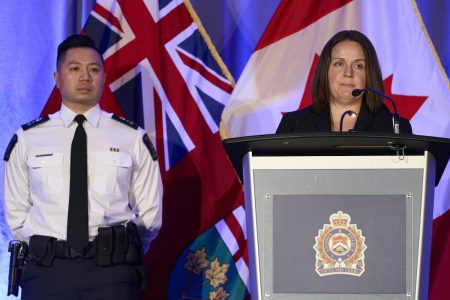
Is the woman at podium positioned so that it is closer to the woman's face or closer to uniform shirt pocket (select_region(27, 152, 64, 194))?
the woman's face

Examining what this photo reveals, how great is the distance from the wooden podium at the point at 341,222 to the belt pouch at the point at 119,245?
1075mm

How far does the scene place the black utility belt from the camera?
7.79ft

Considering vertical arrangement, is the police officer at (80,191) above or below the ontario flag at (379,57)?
below

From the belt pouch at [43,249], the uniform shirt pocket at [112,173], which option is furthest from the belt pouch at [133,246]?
the belt pouch at [43,249]

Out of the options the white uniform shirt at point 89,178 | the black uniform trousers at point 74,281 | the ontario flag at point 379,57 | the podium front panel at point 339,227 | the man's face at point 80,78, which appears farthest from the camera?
the ontario flag at point 379,57

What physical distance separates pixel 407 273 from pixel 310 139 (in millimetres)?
316

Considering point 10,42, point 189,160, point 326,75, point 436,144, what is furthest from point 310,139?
point 10,42

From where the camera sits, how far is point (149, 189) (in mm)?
2654

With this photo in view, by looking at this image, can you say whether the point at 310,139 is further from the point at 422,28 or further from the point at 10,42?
the point at 10,42

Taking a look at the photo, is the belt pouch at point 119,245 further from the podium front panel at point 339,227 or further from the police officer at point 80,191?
the podium front panel at point 339,227

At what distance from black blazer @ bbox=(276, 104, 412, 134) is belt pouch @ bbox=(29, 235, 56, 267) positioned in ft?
2.78

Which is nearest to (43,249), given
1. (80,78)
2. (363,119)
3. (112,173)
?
(112,173)

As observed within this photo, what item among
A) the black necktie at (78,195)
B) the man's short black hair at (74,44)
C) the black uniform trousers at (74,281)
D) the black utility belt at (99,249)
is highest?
the man's short black hair at (74,44)

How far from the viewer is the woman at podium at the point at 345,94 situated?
2.13 m
